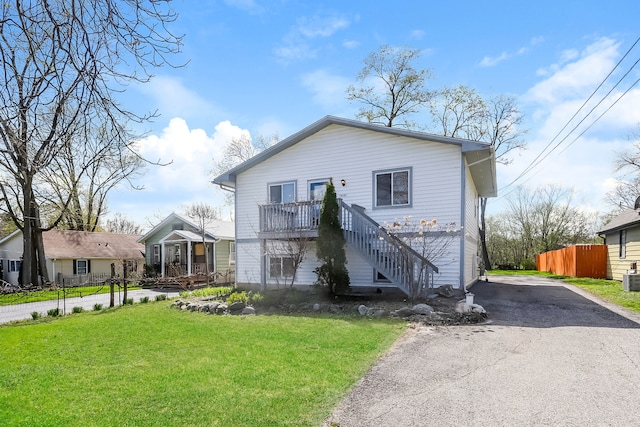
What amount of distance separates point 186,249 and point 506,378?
22883 mm

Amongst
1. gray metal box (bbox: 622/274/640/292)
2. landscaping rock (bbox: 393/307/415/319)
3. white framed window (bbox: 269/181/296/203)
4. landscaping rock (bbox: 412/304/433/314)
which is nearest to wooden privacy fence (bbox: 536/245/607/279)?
gray metal box (bbox: 622/274/640/292)

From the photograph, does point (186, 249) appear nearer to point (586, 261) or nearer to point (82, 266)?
point (82, 266)

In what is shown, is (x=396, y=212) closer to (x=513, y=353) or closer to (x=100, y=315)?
(x=513, y=353)

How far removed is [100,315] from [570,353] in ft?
36.9

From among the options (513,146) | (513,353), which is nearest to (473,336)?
(513,353)

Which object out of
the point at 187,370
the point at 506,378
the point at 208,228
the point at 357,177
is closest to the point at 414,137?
the point at 357,177

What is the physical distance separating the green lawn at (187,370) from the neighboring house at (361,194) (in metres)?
3.59

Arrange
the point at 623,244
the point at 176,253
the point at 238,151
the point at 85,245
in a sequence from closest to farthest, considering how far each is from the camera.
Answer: the point at 623,244
the point at 176,253
the point at 85,245
the point at 238,151

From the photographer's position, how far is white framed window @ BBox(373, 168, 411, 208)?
12.1 meters

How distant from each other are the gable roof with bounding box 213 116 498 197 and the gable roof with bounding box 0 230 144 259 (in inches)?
665

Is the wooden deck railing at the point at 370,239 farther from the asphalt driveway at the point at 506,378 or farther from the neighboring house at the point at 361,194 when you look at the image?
the asphalt driveway at the point at 506,378

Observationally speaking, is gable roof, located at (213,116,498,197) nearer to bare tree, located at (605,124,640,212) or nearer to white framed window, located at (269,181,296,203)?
white framed window, located at (269,181,296,203)

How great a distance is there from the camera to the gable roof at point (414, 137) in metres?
11.1

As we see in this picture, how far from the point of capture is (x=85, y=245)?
27547 millimetres
